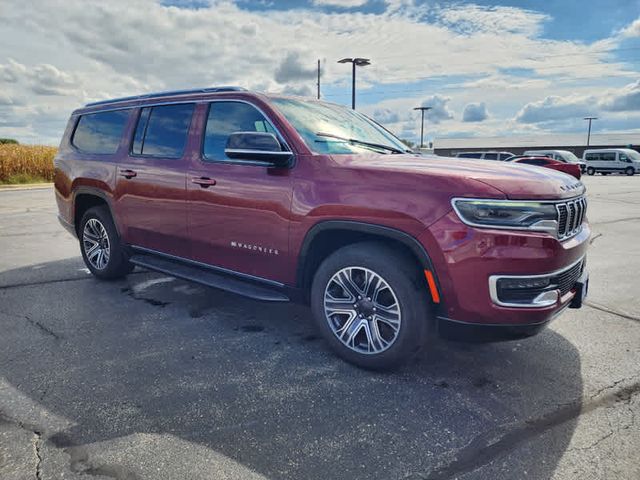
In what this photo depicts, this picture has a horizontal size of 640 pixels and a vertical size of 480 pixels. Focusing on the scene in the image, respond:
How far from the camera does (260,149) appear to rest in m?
3.26

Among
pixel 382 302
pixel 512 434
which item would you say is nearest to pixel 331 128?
pixel 382 302

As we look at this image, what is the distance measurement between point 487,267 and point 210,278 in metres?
2.30

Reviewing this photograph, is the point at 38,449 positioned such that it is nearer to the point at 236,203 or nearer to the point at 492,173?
the point at 236,203

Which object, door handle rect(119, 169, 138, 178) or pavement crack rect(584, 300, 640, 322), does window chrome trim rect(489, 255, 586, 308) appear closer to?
pavement crack rect(584, 300, 640, 322)

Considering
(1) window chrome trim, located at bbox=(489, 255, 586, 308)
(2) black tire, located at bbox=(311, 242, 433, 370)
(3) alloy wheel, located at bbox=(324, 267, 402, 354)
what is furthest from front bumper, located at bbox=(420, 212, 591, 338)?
(3) alloy wheel, located at bbox=(324, 267, 402, 354)

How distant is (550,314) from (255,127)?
2492 mm

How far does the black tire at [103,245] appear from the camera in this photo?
5.06m

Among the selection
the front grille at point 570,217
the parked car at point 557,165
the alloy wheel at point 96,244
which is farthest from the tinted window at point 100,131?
the parked car at point 557,165

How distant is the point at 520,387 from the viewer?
9.74 feet

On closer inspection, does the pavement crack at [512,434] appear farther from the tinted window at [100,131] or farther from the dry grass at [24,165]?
the dry grass at [24,165]

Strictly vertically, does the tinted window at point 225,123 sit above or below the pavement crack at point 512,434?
above

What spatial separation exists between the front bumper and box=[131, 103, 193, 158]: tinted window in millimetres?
2497

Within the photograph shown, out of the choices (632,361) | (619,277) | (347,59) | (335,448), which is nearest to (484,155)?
(347,59)

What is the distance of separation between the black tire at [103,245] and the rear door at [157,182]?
1.00ft
